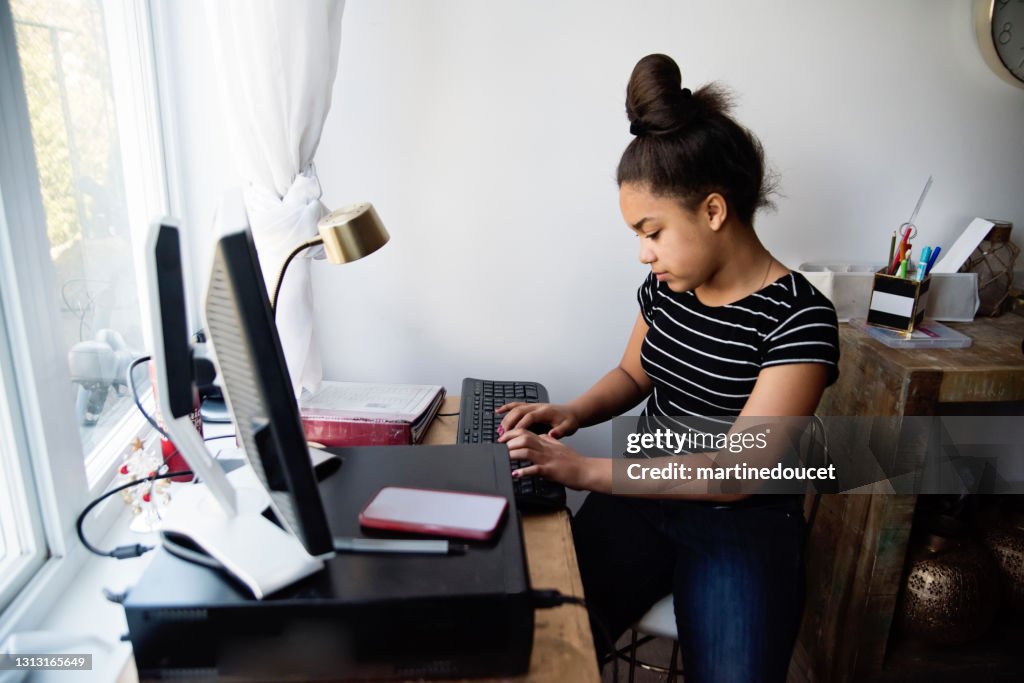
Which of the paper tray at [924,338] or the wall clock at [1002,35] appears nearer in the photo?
the paper tray at [924,338]

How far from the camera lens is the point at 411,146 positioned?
5.10 feet

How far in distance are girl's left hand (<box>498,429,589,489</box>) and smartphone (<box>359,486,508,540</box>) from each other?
0.73 feet

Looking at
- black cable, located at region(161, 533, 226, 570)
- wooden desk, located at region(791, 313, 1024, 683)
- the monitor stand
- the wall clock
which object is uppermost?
the wall clock

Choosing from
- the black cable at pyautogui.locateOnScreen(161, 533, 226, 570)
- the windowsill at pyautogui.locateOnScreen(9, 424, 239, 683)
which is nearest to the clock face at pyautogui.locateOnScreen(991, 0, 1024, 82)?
the black cable at pyautogui.locateOnScreen(161, 533, 226, 570)

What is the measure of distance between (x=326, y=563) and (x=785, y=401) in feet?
2.36

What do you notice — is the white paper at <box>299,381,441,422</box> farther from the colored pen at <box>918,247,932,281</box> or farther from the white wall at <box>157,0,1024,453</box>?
the colored pen at <box>918,247,932,281</box>

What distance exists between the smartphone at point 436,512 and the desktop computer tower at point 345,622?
0.14 ft

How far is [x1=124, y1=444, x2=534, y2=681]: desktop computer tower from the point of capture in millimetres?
650

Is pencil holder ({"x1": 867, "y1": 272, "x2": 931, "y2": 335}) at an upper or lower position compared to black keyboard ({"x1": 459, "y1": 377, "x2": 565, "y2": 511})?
upper

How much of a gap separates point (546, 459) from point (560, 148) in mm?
812

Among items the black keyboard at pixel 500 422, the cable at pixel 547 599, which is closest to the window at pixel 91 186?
the black keyboard at pixel 500 422

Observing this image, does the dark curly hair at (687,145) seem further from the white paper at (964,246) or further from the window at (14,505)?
the window at (14,505)

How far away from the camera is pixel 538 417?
1237 mm

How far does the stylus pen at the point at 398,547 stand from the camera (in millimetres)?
727
